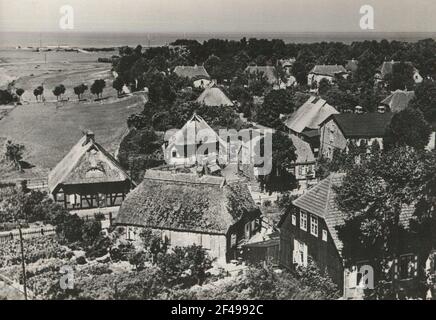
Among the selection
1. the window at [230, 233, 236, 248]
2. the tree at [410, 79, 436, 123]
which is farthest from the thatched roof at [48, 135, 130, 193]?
the tree at [410, 79, 436, 123]

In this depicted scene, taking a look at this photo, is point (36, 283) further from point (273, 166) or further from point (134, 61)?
point (134, 61)

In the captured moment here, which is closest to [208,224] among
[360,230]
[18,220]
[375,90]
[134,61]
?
[360,230]

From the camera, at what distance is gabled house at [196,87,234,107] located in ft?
227

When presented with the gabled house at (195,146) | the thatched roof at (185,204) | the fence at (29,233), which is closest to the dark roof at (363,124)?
the gabled house at (195,146)

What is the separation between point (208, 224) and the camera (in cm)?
2934

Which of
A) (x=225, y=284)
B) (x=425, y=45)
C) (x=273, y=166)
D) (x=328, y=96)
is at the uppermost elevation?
(x=425, y=45)

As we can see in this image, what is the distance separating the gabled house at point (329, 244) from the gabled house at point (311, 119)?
28.0 meters

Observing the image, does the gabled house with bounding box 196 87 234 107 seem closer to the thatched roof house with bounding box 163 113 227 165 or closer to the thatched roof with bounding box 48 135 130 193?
the thatched roof house with bounding box 163 113 227 165

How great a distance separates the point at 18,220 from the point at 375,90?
54602 millimetres

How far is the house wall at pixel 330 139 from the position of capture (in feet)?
159

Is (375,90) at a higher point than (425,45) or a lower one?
lower

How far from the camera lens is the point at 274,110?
63906mm

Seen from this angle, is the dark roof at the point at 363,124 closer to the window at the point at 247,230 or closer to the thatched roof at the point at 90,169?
the window at the point at 247,230

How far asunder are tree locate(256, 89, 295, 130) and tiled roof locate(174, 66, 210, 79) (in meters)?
27.1
